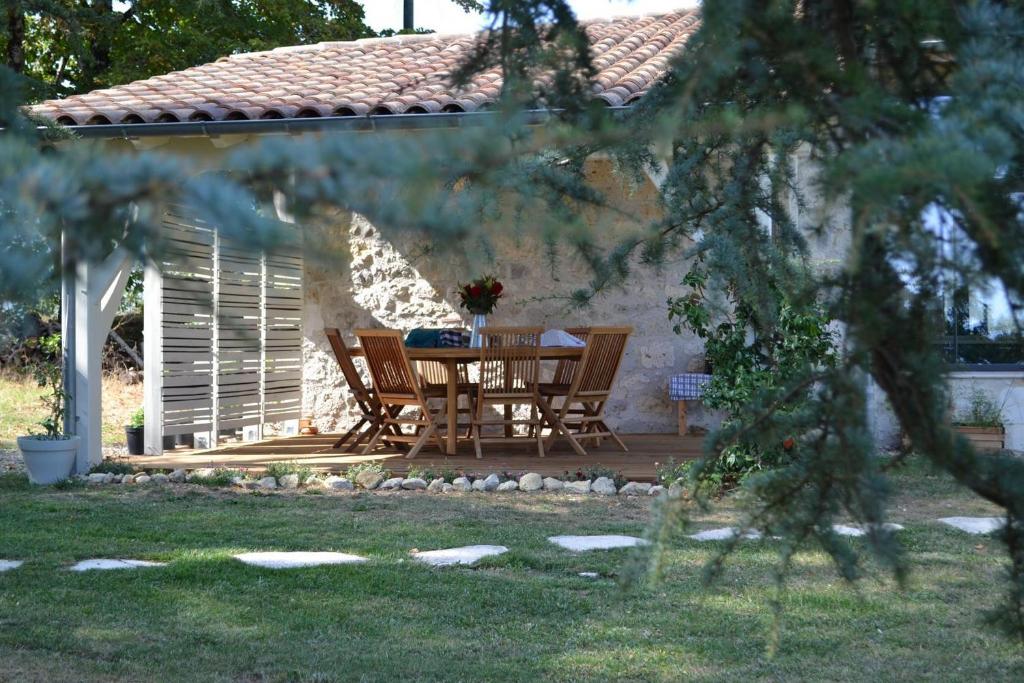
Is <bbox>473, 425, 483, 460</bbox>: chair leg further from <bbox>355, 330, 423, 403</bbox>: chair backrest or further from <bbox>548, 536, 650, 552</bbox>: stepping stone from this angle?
<bbox>548, 536, 650, 552</bbox>: stepping stone

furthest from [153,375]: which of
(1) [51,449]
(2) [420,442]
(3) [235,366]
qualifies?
(2) [420,442]

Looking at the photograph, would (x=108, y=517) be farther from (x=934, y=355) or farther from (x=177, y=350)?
(x=934, y=355)

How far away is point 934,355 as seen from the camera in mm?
1300

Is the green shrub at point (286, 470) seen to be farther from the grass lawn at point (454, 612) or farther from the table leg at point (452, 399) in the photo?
the grass lawn at point (454, 612)

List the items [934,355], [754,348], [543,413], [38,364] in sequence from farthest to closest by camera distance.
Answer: [543,413] < [38,364] < [754,348] < [934,355]

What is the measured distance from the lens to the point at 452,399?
749 centimetres

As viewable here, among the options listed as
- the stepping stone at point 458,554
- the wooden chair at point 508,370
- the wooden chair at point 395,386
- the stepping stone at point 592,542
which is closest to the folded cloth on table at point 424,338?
the wooden chair at point 395,386

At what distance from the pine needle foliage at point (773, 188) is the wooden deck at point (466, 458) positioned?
4.64 m

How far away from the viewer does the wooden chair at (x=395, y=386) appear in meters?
7.13

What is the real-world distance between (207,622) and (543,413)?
4.28 metres

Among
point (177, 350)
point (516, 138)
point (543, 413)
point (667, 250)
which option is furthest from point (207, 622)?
point (177, 350)

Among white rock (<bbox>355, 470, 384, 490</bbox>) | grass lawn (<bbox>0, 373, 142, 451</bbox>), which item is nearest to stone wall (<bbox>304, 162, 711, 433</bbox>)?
grass lawn (<bbox>0, 373, 142, 451</bbox>)

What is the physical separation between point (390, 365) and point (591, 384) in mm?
1362

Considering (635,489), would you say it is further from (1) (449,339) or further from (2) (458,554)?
(1) (449,339)
